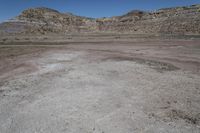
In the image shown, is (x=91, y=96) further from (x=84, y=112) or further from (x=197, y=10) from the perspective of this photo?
(x=197, y=10)

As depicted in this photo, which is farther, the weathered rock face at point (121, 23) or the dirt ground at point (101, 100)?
the weathered rock face at point (121, 23)

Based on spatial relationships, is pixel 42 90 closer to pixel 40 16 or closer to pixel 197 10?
pixel 197 10

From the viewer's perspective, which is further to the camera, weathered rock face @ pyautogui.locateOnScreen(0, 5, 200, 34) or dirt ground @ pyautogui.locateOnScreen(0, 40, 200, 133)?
weathered rock face @ pyautogui.locateOnScreen(0, 5, 200, 34)

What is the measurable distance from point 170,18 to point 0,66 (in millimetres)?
49592

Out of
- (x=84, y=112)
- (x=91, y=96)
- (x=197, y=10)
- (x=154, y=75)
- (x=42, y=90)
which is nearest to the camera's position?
(x=84, y=112)

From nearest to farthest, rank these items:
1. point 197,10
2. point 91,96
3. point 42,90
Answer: point 91,96, point 42,90, point 197,10

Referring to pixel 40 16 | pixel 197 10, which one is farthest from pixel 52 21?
pixel 197 10

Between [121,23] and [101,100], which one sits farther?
[121,23]

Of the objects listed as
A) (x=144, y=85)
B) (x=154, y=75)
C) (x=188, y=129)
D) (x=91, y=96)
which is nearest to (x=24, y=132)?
(x=91, y=96)

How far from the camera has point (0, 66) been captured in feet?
52.6

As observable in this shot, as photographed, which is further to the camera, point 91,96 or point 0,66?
point 0,66

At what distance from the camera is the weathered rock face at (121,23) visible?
2061 inches

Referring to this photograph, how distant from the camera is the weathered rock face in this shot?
52.4 metres

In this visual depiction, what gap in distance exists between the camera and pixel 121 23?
234 feet
